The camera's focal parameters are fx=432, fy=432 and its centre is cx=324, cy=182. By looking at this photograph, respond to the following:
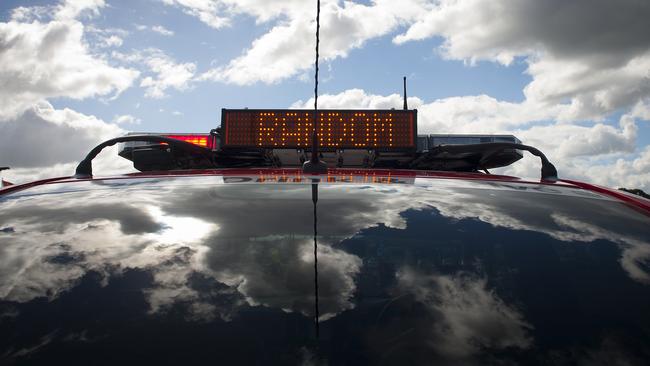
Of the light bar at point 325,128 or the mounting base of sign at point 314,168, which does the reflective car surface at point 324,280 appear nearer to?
the mounting base of sign at point 314,168

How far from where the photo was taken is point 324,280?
117 centimetres

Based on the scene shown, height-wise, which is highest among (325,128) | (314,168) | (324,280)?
(325,128)

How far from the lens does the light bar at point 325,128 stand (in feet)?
21.4

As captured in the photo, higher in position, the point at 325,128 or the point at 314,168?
the point at 325,128

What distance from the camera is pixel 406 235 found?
1354mm

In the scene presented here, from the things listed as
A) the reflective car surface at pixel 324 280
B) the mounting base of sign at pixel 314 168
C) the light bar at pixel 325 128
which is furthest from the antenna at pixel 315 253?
the light bar at pixel 325 128

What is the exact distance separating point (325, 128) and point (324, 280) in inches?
228

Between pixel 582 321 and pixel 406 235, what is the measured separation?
508mm

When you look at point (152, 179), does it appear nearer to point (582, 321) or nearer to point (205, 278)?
point (205, 278)

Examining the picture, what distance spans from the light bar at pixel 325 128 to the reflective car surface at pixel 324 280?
4.95 meters

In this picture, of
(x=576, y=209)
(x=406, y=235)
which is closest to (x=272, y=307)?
(x=406, y=235)

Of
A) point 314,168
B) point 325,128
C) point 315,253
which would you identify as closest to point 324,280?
point 315,253

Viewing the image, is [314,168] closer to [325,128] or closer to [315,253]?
[315,253]

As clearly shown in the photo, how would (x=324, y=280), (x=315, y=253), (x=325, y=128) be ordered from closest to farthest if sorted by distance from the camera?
(x=324, y=280), (x=315, y=253), (x=325, y=128)
